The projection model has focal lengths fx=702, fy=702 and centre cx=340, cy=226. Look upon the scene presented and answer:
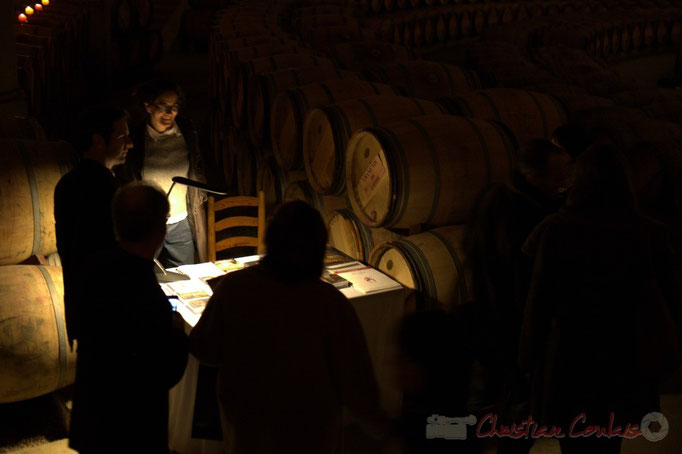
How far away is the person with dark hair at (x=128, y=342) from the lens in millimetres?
1949

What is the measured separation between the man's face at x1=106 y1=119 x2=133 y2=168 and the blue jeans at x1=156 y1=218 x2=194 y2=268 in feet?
3.37

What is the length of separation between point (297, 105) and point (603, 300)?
296 centimetres

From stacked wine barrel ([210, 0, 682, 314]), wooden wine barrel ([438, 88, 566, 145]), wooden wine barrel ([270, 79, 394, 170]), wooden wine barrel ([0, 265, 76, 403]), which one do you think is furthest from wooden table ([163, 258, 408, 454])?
wooden wine barrel ([270, 79, 394, 170])

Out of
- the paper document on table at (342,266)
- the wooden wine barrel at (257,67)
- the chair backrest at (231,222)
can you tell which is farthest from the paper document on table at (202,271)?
the wooden wine barrel at (257,67)

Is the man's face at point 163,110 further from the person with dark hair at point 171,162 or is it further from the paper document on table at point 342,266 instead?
the paper document on table at point 342,266

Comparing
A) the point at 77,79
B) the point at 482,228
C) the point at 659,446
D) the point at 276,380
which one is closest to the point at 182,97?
the point at 482,228

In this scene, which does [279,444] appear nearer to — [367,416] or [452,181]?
[367,416]

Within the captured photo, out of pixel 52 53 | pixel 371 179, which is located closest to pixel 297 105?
pixel 371 179

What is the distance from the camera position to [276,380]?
1.91 m

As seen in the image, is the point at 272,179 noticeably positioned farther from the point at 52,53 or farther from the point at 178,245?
the point at 52,53

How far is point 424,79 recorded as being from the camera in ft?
20.4

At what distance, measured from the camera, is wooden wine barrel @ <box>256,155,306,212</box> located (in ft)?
17.8

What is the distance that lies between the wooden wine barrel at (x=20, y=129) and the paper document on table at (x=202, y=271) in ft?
4.78

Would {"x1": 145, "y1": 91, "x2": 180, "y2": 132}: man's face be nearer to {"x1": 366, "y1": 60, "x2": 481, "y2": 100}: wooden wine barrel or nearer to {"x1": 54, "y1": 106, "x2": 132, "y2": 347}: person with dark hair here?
{"x1": 54, "y1": 106, "x2": 132, "y2": 347}: person with dark hair
